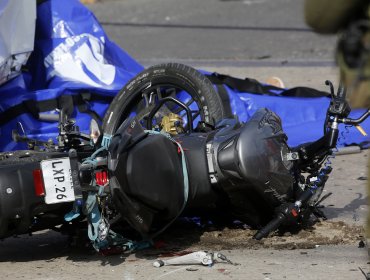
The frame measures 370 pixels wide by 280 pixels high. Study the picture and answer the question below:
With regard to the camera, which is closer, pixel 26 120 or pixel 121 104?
pixel 121 104

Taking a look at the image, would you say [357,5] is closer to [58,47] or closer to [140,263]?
[140,263]

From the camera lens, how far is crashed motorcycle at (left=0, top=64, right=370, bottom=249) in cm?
454

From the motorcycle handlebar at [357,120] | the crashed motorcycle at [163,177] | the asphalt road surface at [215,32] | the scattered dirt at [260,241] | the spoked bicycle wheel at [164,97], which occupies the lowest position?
the scattered dirt at [260,241]

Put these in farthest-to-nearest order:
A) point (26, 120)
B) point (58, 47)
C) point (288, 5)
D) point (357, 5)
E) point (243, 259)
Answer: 1. point (288, 5)
2. point (58, 47)
3. point (26, 120)
4. point (243, 259)
5. point (357, 5)

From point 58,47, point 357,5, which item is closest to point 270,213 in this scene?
point 357,5

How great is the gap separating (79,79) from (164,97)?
1334mm

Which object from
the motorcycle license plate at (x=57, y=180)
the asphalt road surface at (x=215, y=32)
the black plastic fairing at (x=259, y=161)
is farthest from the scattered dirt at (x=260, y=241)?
the asphalt road surface at (x=215, y=32)

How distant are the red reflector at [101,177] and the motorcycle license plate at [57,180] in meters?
0.13

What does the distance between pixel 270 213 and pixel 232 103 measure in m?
2.18

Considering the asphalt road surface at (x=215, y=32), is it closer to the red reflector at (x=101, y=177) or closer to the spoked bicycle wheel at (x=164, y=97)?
the spoked bicycle wheel at (x=164, y=97)

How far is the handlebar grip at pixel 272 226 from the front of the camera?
4.89m

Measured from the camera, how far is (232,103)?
7102mm

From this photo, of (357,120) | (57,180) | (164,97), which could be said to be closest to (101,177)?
(57,180)

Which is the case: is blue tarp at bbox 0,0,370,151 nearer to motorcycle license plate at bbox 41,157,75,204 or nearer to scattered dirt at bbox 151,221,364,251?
scattered dirt at bbox 151,221,364,251
